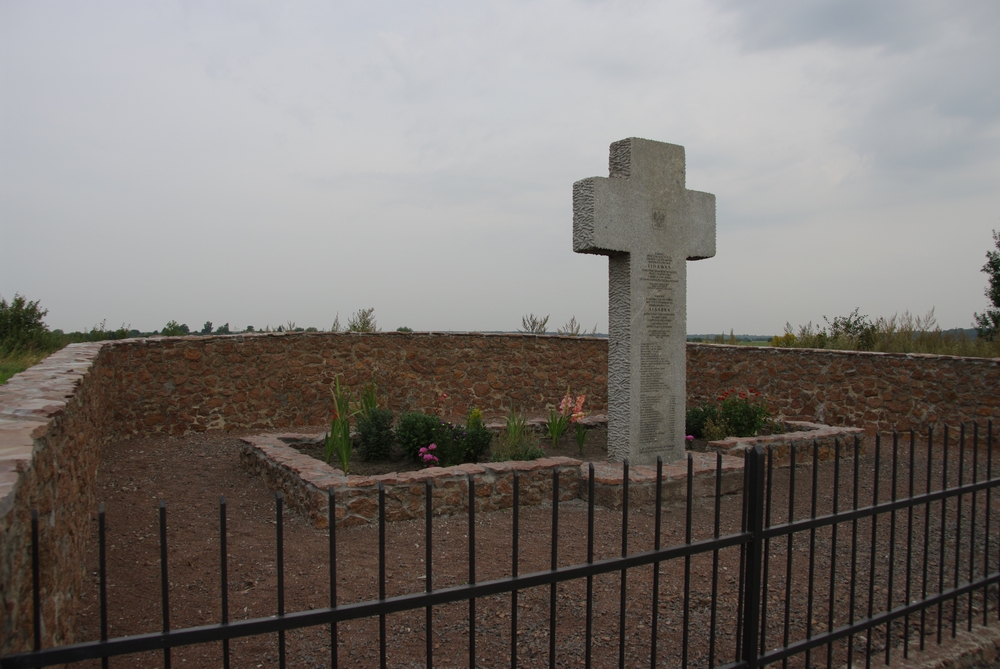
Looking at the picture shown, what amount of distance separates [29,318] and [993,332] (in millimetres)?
18926

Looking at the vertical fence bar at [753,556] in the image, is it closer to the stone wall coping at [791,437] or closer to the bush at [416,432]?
the stone wall coping at [791,437]

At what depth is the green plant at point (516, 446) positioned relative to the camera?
20.5ft

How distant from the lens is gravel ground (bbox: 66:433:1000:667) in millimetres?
3025

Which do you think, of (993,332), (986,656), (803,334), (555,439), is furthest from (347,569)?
(993,332)

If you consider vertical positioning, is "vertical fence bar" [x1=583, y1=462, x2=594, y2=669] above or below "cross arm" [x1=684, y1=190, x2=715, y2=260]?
below

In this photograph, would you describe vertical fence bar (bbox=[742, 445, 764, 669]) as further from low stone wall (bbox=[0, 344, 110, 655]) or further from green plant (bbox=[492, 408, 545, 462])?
green plant (bbox=[492, 408, 545, 462])

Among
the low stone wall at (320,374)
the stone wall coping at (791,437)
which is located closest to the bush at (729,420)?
the stone wall coping at (791,437)

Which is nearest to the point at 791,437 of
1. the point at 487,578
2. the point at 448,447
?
the point at 448,447

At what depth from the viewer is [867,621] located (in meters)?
2.80

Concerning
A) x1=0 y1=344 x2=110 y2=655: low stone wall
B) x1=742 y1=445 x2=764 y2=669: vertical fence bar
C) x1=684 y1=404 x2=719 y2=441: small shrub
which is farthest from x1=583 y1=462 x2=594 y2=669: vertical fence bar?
x1=684 y1=404 x2=719 y2=441: small shrub

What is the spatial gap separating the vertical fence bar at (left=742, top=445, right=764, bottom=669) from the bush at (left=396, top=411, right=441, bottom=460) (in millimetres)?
4272

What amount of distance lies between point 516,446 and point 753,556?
13.3ft

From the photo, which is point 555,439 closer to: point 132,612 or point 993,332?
point 132,612

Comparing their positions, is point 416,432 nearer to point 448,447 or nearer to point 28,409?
point 448,447
